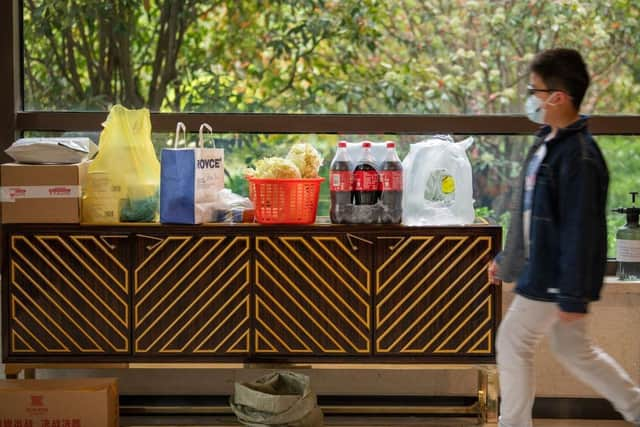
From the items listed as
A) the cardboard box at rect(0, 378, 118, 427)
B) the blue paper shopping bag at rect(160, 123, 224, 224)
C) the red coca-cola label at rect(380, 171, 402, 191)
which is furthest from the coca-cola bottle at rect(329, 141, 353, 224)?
the cardboard box at rect(0, 378, 118, 427)

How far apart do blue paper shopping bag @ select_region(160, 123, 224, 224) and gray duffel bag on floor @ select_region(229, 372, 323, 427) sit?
64cm

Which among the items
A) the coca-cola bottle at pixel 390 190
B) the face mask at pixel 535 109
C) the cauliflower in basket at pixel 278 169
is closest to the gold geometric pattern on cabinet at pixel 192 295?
the cauliflower in basket at pixel 278 169

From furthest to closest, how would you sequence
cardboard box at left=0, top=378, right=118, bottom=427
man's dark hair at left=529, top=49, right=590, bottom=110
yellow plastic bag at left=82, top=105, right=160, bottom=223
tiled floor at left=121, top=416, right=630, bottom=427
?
tiled floor at left=121, top=416, right=630, bottom=427 → yellow plastic bag at left=82, top=105, right=160, bottom=223 → cardboard box at left=0, top=378, right=118, bottom=427 → man's dark hair at left=529, top=49, right=590, bottom=110

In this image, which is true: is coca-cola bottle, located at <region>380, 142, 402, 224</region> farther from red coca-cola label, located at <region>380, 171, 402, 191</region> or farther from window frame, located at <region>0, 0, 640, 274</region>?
window frame, located at <region>0, 0, 640, 274</region>

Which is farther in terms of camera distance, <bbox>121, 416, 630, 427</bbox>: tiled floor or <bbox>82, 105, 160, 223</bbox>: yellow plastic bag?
<bbox>121, 416, 630, 427</bbox>: tiled floor

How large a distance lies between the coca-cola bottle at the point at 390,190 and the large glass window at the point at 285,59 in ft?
1.75

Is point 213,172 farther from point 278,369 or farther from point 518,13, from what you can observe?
point 518,13

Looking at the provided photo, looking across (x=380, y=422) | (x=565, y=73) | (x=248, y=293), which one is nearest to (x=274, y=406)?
(x=248, y=293)

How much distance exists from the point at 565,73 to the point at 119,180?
157 cm

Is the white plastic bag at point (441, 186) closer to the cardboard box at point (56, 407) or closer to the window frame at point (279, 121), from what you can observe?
the window frame at point (279, 121)

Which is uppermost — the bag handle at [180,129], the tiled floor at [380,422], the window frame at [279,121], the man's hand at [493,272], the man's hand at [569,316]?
the window frame at [279,121]

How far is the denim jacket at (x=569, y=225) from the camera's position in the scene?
291 centimetres

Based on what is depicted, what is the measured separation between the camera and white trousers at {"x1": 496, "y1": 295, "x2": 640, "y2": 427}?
9.94 feet

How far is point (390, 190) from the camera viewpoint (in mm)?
3615
